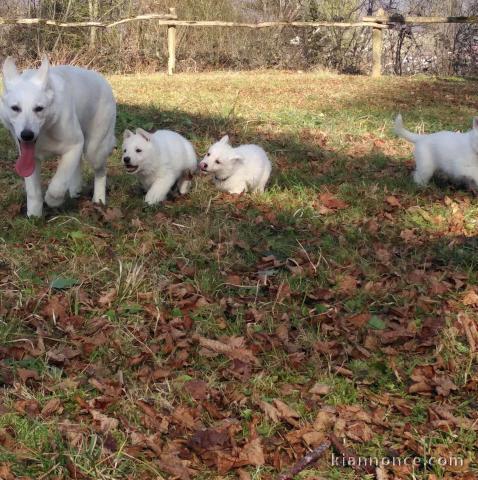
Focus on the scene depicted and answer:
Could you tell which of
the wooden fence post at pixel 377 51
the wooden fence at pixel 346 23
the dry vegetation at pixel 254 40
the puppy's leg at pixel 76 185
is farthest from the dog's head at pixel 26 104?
the dry vegetation at pixel 254 40

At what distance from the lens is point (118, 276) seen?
4480 millimetres

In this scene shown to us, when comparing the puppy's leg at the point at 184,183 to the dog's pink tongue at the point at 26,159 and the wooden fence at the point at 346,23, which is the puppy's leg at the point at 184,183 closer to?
the dog's pink tongue at the point at 26,159

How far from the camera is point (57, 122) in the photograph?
5199mm

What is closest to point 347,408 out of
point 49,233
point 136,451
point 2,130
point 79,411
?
point 136,451

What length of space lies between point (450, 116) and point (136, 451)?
10258mm

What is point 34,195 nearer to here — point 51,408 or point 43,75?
point 43,75

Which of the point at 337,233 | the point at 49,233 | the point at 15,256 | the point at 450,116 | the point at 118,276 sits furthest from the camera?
the point at 450,116

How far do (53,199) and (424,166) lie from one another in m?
3.83

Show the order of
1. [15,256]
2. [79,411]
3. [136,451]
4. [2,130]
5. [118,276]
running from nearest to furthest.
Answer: [136,451] < [79,411] < [118,276] < [15,256] < [2,130]

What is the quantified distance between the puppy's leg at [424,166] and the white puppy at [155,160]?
244 cm

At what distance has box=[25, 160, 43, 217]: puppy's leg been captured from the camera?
215 inches

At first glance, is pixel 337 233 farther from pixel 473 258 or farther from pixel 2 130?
pixel 2 130

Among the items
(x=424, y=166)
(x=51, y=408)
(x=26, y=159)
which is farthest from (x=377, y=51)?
(x=51, y=408)

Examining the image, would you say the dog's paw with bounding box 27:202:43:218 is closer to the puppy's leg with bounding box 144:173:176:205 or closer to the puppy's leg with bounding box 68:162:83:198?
the puppy's leg with bounding box 68:162:83:198
